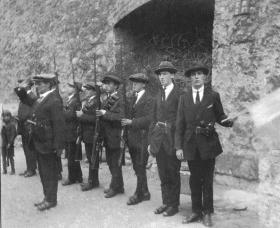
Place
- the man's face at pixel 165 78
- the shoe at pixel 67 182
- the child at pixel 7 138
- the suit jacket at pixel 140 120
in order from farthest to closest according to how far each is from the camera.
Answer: the child at pixel 7 138 < the shoe at pixel 67 182 < the suit jacket at pixel 140 120 < the man's face at pixel 165 78

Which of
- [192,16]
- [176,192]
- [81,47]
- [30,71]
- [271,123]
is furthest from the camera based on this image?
[30,71]

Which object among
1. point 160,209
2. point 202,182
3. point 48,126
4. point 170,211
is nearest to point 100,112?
point 48,126

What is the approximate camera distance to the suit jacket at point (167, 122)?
468 centimetres

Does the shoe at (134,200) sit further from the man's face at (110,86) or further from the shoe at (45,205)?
the man's face at (110,86)

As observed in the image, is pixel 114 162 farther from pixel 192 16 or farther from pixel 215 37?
pixel 192 16

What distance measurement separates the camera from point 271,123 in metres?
2.15

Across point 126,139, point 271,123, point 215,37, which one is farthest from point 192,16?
point 271,123

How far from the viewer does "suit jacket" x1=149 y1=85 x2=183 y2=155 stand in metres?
4.68

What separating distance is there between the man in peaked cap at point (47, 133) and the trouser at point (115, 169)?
765 mm

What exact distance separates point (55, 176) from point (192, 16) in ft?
12.7

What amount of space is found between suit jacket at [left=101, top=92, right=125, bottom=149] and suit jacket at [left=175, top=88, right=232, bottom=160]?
1.19m

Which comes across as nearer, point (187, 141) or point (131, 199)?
point (187, 141)

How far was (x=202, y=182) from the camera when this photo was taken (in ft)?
14.5

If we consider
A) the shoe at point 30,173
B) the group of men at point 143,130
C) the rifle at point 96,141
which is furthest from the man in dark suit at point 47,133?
the shoe at point 30,173
